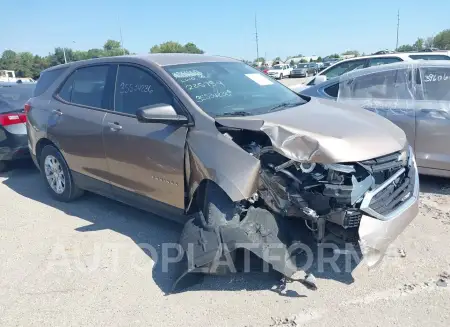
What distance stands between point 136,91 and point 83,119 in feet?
2.75

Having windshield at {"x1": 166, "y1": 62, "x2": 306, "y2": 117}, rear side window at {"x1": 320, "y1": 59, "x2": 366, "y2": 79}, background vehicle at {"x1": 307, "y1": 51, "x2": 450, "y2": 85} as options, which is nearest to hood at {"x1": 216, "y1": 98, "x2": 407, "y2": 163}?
windshield at {"x1": 166, "y1": 62, "x2": 306, "y2": 117}

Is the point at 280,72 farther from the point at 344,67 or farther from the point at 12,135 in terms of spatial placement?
the point at 12,135

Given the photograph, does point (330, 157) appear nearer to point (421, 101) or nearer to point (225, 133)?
point (225, 133)

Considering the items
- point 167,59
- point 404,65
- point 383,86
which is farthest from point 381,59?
point 167,59

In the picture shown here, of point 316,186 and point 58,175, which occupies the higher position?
point 316,186

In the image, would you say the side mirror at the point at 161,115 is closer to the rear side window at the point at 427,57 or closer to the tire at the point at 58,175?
the tire at the point at 58,175

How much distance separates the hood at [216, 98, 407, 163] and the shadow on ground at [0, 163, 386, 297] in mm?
702

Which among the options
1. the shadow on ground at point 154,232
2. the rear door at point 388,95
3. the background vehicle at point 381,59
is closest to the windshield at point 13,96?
the shadow on ground at point 154,232

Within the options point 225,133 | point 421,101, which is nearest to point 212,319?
point 225,133

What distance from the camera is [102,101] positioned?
4223 millimetres

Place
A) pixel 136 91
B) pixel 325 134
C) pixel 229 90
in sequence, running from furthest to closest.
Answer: pixel 136 91 → pixel 229 90 → pixel 325 134

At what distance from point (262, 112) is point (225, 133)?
0.49 metres

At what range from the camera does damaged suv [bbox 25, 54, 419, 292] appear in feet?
9.37

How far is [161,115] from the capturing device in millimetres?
3270
